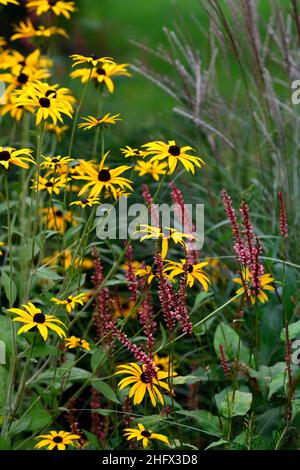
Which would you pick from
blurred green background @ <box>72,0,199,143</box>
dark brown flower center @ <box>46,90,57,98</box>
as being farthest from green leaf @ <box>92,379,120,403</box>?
blurred green background @ <box>72,0,199,143</box>

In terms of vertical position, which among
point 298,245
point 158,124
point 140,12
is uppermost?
point 140,12

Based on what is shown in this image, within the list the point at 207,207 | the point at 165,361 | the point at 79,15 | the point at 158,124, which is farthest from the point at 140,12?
the point at 165,361

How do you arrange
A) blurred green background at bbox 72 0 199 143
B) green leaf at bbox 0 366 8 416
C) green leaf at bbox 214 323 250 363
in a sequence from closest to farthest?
green leaf at bbox 0 366 8 416 → green leaf at bbox 214 323 250 363 → blurred green background at bbox 72 0 199 143

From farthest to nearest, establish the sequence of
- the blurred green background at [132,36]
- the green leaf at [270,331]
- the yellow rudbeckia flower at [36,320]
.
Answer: the blurred green background at [132,36]
the green leaf at [270,331]
the yellow rudbeckia flower at [36,320]

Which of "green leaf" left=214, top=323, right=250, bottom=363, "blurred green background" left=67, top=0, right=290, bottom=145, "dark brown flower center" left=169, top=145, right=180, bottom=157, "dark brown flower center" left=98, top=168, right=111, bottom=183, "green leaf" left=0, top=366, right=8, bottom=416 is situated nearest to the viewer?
"dark brown flower center" left=169, top=145, right=180, bottom=157

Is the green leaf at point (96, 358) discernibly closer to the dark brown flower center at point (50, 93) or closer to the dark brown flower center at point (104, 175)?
the dark brown flower center at point (104, 175)

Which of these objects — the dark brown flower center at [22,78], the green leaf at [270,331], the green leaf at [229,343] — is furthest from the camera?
the dark brown flower center at [22,78]

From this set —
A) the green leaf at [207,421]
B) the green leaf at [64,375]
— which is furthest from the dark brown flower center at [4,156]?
the green leaf at [207,421]

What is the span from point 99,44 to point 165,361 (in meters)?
7.17

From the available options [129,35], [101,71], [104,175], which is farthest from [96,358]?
[129,35]

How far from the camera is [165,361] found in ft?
9.48

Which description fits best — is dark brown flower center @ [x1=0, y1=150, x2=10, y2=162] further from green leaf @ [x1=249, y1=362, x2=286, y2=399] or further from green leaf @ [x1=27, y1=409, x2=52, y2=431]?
green leaf @ [x1=249, y1=362, x2=286, y2=399]

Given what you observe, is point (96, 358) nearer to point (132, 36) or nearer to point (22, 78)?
point (22, 78)
